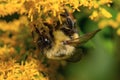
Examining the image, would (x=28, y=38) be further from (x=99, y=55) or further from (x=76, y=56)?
(x=99, y=55)

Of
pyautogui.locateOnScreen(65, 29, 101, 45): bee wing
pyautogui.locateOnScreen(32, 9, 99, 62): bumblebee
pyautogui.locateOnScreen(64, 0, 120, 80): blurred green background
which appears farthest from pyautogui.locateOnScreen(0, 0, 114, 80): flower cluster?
pyautogui.locateOnScreen(64, 0, 120, 80): blurred green background

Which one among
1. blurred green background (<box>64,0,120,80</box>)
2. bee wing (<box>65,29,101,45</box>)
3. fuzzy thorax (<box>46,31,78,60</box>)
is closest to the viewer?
bee wing (<box>65,29,101,45</box>)

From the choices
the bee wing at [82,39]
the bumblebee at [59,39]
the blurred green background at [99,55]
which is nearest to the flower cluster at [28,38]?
the bumblebee at [59,39]

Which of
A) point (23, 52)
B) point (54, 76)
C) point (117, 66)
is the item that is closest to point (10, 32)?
point (23, 52)

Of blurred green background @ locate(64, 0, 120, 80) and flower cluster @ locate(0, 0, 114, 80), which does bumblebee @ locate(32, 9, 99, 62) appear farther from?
blurred green background @ locate(64, 0, 120, 80)

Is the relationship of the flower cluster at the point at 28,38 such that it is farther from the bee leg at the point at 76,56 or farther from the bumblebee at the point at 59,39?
the bee leg at the point at 76,56

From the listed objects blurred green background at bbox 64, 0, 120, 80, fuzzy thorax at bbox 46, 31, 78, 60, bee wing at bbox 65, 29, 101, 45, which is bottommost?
blurred green background at bbox 64, 0, 120, 80

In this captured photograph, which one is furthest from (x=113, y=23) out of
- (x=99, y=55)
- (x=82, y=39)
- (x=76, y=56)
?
(x=82, y=39)

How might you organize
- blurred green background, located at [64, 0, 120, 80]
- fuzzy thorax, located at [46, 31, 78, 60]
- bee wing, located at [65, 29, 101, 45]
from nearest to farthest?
1. bee wing, located at [65, 29, 101, 45]
2. fuzzy thorax, located at [46, 31, 78, 60]
3. blurred green background, located at [64, 0, 120, 80]

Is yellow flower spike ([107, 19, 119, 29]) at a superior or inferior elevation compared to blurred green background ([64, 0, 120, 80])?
superior
